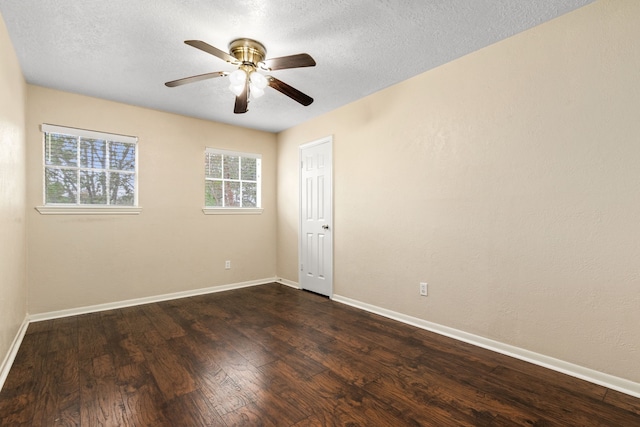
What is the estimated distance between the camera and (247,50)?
2.43 metres

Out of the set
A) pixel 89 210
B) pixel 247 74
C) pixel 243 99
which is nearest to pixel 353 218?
pixel 243 99

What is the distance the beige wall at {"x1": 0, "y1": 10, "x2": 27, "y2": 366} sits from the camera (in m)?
2.13

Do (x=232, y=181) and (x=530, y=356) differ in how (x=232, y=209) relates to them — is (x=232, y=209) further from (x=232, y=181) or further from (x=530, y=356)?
(x=530, y=356)

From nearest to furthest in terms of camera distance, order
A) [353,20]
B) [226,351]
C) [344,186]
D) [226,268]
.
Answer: [353,20] → [226,351] → [344,186] → [226,268]

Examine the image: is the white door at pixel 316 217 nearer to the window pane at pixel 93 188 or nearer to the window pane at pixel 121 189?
the window pane at pixel 121 189

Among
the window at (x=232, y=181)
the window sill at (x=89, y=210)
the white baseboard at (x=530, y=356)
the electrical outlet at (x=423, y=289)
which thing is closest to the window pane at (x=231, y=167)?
the window at (x=232, y=181)

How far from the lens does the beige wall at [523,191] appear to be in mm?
1964

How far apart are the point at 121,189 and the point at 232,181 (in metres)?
1.51

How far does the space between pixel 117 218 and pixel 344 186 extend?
2902mm

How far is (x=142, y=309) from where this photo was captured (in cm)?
364

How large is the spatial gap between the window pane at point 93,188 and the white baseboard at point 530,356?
12.1 feet

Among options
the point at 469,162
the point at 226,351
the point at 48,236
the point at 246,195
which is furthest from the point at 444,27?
the point at 48,236

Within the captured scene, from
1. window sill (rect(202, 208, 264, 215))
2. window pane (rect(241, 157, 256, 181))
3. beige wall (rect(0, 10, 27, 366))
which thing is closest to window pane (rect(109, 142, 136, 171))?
beige wall (rect(0, 10, 27, 366))

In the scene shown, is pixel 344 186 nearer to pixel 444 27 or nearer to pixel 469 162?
pixel 469 162
